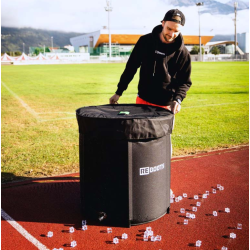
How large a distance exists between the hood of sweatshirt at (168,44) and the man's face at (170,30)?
0.24 feet

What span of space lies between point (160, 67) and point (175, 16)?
591mm

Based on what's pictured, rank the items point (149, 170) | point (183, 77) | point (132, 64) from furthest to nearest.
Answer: point (132, 64)
point (183, 77)
point (149, 170)

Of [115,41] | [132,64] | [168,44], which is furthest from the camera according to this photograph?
[115,41]

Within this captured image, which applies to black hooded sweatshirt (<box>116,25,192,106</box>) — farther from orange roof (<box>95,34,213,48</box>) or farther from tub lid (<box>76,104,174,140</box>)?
orange roof (<box>95,34,213,48</box>)

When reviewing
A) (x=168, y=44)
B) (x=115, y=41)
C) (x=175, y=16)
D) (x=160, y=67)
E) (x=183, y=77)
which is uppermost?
(x=115, y=41)

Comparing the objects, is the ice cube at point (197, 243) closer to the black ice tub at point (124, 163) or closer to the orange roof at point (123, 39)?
the black ice tub at point (124, 163)

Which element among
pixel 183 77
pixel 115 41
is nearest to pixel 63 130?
pixel 183 77

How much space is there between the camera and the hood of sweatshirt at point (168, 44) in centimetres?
350

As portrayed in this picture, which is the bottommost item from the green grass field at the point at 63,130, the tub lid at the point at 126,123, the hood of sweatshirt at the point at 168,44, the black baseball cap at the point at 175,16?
the green grass field at the point at 63,130

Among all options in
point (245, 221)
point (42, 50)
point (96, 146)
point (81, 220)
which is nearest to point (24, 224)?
point (81, 220)

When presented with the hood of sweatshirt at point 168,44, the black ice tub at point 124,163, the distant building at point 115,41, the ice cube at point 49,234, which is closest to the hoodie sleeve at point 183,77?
the hood of sweatshirt at point 168,44

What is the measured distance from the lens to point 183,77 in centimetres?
375

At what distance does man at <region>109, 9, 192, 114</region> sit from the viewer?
3.50 meters

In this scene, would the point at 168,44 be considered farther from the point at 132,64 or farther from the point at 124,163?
the point at 124,163
